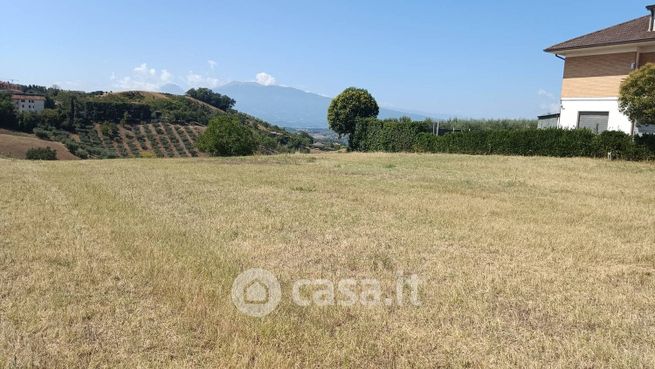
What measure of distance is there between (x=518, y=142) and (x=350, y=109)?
938 inches

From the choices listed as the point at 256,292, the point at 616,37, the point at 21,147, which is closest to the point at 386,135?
the point at 616,37

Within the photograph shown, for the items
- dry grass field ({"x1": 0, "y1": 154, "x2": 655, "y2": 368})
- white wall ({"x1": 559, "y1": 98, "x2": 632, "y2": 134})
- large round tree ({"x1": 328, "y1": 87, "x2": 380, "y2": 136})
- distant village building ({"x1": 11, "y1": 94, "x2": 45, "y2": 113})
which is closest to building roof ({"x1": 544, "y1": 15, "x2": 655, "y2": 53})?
white wall ({"x1": 559, "y1": 98, "x2": 632, "y2": 134})

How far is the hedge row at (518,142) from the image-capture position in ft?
68.7

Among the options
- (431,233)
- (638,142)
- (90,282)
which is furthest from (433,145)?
(90,282)

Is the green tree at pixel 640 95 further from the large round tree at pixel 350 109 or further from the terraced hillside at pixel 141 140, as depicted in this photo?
the terraced hillside at pixel 141 140

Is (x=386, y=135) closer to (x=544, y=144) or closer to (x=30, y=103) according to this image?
(x=544, y=144)

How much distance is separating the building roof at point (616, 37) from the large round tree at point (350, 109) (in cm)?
2196

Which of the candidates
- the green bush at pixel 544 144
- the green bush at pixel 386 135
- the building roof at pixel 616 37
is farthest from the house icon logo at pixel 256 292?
the green bush at pixel 386 135

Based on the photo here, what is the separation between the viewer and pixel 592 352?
11.9ft

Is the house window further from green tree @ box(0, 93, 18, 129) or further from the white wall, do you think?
green tree @ box(0, 93, 18, 129)

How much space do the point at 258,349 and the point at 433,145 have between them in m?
28.7

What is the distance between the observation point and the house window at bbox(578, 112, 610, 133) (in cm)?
2572

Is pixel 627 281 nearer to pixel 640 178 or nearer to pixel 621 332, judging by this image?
pixel 621 332

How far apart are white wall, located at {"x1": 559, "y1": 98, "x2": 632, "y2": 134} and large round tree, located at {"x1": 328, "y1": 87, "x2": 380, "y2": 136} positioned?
22.5 metres
